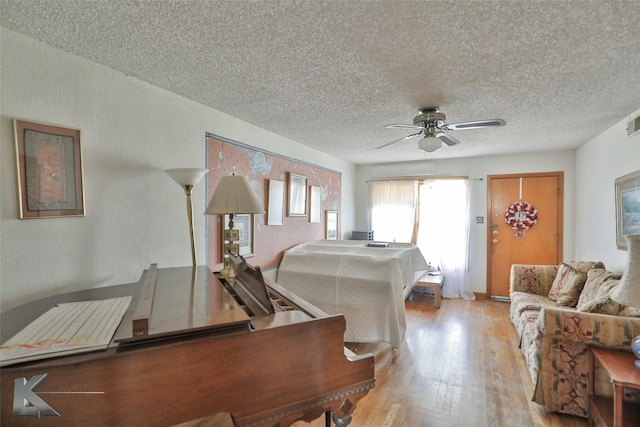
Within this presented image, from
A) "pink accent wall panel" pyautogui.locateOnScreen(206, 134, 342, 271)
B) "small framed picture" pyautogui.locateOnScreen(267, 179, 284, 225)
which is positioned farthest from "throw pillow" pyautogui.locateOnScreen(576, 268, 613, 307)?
"small framed picture" pyautogui.locateOnScreen(267, 179, 284, 225)

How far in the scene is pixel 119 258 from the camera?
1.79m

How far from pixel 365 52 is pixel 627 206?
9.25 ft

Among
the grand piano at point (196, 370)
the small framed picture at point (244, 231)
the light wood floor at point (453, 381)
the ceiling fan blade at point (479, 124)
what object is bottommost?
the light wood floor at point (453, 381)

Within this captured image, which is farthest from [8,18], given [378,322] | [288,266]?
[378,322]

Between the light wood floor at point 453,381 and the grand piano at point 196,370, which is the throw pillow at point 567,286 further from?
the grand piano at point 196,370

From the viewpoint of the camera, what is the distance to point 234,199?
1783mm

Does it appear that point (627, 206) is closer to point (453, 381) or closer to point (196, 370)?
point (453, 381)

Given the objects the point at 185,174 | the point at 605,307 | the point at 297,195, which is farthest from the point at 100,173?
the point at 605,307

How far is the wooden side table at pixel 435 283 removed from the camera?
13.9ft

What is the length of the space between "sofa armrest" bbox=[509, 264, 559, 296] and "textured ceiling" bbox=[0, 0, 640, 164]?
5.80 ft

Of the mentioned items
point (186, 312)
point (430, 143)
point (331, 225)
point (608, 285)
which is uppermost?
point (430, 143)

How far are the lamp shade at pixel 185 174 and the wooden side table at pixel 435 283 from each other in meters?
3.62

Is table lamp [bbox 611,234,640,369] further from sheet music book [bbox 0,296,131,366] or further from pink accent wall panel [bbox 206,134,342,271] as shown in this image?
pink accent wall panel [bbox 206,134,342,271]

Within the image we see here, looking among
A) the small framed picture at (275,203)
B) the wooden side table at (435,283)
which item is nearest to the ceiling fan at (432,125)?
the small framed picture at (275,203)
